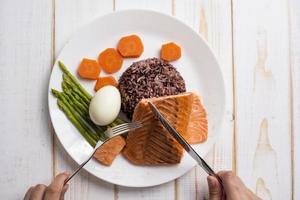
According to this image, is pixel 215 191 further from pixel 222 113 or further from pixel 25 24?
pixel 25 24

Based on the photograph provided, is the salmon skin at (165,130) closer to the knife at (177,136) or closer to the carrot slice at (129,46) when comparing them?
the knife at (177,136)

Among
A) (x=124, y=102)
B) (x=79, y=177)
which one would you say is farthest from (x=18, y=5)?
(x=79, y=177)

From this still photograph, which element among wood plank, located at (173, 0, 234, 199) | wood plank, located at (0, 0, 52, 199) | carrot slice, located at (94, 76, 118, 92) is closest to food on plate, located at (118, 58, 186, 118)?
carrot slice, located at (94, 76, 118, 92)

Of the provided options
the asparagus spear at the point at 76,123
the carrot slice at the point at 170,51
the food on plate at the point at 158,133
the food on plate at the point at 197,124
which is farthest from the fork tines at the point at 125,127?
the carrot slice at the point at 170,51

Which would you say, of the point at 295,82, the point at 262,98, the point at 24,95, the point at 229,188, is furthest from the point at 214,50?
the point at 24,95

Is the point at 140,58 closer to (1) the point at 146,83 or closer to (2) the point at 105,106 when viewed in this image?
(1) the point at 146,83
